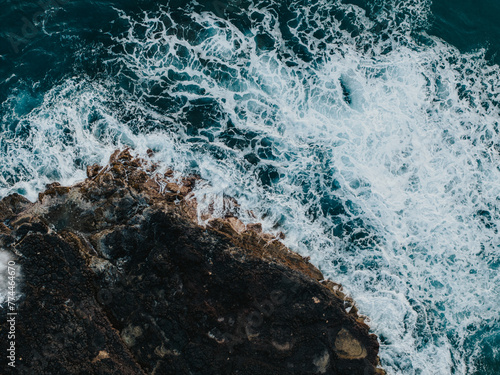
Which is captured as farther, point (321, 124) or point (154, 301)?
point (321, 124)

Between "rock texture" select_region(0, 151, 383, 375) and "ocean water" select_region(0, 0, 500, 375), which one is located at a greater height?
"ocean water" select_region(0, 0, 500, 375)

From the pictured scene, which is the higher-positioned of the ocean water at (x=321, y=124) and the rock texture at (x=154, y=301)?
the ocean water at (x=321, y=124)

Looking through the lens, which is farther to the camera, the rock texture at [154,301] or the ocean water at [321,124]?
the ocean water at [321,124]

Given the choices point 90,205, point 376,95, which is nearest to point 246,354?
point 90,205

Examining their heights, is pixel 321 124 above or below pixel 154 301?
above

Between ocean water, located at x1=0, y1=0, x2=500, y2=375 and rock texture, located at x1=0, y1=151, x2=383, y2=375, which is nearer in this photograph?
rock texture, located at x1=0, y1=151, x2=383, y2=375
